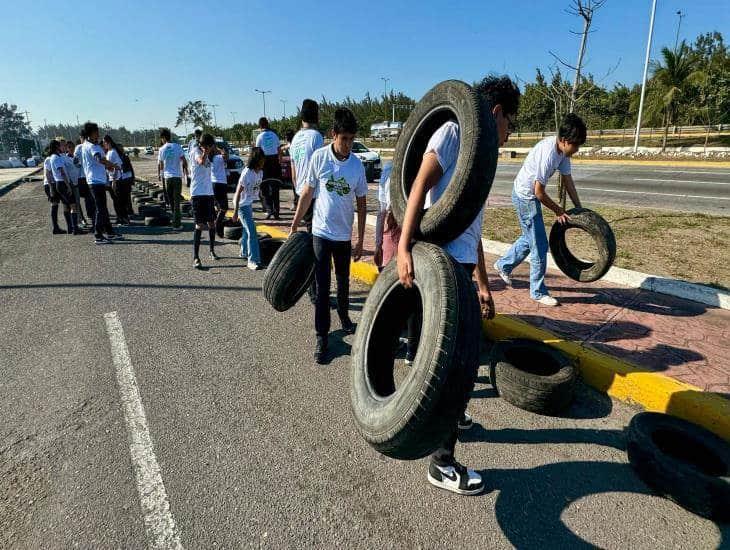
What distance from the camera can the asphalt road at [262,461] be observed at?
223 cm

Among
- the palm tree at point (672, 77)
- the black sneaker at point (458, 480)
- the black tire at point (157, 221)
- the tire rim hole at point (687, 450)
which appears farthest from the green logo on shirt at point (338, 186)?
the palm tree at point (672, 77)

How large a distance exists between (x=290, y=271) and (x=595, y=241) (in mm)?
3353

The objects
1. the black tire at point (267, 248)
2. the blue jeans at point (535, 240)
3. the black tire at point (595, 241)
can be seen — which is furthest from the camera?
the black tire at point (267, 248)

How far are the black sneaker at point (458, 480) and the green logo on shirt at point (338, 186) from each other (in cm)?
242

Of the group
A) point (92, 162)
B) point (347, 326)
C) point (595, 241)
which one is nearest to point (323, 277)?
point (347, 326)

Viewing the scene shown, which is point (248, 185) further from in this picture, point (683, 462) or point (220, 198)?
point (683, 462)

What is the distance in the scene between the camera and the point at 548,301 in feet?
16.0

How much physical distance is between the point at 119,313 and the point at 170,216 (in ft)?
21.0

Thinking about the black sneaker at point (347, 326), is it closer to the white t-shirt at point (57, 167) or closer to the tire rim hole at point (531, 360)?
the tire rim hole at point (531, 360)

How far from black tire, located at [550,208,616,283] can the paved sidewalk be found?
0.99ft

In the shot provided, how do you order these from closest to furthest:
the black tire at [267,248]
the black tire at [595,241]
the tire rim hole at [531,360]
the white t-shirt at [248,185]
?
1. the tire rim hole at [531,360]
2. the black tire at [595,241]
3. the white t-shirt at [248,185]
4. the black tire at [267,248]

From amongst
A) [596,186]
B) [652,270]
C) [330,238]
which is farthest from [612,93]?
[330,238]

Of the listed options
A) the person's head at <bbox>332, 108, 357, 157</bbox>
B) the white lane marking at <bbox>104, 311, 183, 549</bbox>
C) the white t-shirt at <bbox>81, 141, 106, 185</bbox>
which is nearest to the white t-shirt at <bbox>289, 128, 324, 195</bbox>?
the person's head at <bbox>332, 108, 357, 157</bbox>

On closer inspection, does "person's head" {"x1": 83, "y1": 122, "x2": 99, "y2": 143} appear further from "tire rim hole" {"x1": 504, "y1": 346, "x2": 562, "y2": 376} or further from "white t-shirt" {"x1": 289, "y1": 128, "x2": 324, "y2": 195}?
"tire rim hole" {"x1": 504, "y1": 346, "x2": 562, "y2": 376}
